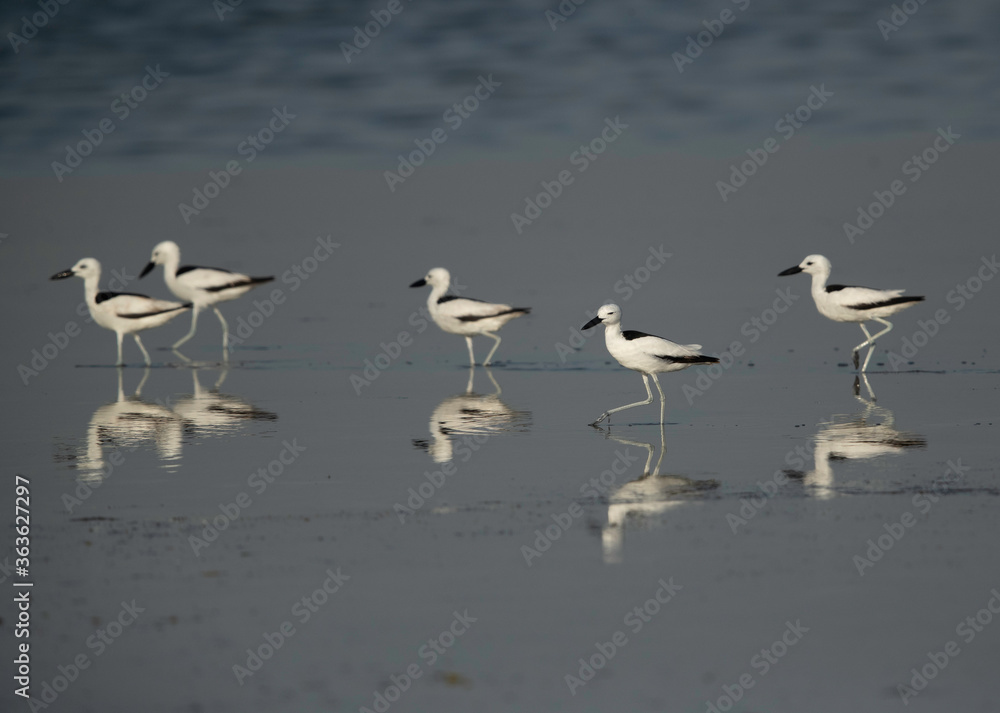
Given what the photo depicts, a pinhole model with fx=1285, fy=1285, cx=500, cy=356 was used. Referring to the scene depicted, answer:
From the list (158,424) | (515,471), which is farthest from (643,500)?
(158,424)

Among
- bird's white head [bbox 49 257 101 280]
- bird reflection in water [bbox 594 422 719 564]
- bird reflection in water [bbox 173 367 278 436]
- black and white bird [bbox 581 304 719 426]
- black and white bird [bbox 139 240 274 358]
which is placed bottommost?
black and white bird [bbox 139 240 274 358]

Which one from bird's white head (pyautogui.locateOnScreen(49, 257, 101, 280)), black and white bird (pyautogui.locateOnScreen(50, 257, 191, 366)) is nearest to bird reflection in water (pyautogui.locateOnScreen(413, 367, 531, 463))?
black and white bird (pyautogui.locateOnScreen(50, 257, 191, 366))

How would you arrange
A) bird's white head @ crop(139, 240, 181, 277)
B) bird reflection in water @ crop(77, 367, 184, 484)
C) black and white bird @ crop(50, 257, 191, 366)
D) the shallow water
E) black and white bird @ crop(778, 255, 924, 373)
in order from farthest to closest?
1. bird's white head @ crop(139, 240, 181, 277)
2. black and white bird @ crop(50, 257, 191, 366)
3. black and white bird @ crop(778, 255, 924, 373)
4. bird reflection in water @ crop(77, 367, 184, 484)
5. the shallow water

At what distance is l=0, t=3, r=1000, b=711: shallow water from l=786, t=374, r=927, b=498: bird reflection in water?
65mm

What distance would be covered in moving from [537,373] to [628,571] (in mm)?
9838

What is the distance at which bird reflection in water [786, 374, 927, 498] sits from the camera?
1043 centimetres

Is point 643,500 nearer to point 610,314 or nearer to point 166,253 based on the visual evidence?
point 610,314

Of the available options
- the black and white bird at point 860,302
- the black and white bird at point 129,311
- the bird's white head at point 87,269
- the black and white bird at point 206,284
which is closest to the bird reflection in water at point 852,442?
the black and white bird at point 860,302

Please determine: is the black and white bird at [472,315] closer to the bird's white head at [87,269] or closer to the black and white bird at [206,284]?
the black and white bird at [206,284]

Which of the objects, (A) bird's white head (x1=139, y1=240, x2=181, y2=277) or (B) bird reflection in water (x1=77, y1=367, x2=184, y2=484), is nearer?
(B) bird reflection in water (x1=77, y1=367, x2=184, y2=484)

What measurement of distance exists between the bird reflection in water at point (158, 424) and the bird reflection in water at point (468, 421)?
198 cm

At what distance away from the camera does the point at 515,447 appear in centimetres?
1210

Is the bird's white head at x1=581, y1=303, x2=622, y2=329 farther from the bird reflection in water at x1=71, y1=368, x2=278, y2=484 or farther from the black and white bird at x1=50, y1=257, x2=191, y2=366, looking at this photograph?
the black and white bird at x1=50, y1=257, x2=191, y2=366

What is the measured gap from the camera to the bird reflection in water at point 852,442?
10430mm
